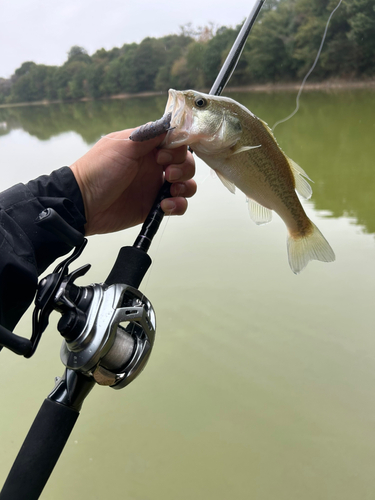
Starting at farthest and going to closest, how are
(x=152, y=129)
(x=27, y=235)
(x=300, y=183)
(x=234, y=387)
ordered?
(x=234, y=387)
(x=300, y=183)
(x=27, y=235)
(x=152, y=129)

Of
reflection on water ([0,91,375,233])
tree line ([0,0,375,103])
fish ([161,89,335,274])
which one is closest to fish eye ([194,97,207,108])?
fish ([161,89,335,274])

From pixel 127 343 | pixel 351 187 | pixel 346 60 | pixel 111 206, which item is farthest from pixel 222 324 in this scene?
pixel 346 60

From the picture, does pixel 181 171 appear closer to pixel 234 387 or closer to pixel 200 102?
pixel 200 102

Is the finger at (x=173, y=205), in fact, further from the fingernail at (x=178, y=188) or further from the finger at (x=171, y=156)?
the finger at (x=171, y=156)

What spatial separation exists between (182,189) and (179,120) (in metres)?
0.48

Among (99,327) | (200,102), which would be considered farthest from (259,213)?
(99,327)

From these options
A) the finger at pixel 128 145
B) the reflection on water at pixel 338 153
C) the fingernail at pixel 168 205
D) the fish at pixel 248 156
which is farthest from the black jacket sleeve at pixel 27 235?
the reflection on water at pixel 338 153

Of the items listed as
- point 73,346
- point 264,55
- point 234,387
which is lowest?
point 73,346

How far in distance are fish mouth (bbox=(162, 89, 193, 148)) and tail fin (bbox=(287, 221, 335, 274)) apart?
0.55 metres

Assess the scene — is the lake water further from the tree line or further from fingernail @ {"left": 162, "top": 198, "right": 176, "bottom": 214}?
the tree line

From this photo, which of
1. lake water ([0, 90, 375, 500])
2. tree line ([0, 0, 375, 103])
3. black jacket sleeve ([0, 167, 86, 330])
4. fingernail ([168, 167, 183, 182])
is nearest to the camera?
black jacket sleeve ([0, 167, 86, 330])

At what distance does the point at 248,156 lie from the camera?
48.1 inches

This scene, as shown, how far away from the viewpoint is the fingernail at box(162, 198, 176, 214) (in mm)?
1476

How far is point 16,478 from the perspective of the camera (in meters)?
0.85
